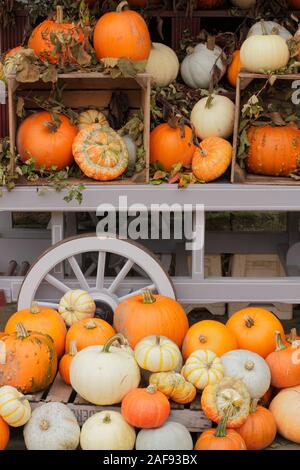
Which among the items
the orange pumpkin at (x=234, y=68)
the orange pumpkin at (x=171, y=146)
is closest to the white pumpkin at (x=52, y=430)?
the orange pumpkin at (x=171, y=146)

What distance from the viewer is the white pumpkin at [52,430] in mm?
2811

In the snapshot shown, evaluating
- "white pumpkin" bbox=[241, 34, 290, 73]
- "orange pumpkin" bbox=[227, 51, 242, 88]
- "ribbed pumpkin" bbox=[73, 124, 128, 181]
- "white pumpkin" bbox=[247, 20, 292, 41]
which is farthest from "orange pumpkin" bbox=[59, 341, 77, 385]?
"white pumpkin" bbox=[247, 20, 292, 41]

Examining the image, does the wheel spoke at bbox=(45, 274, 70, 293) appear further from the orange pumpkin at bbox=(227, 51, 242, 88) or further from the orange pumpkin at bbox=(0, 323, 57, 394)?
the orange pumpkin at bbox=(227, 51, 242, 88)

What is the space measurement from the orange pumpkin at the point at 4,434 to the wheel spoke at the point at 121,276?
1.35 metres

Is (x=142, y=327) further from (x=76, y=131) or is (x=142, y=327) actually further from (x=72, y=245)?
(x=76, y=131)

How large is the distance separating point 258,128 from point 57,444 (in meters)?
2.17

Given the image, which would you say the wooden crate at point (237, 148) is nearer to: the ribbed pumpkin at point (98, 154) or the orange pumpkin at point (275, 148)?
the orange pumpkin at point (275, 148)

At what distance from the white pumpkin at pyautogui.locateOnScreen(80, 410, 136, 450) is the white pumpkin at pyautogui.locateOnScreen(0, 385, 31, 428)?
0.74 ft

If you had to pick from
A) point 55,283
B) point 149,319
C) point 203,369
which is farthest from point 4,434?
point 55,283

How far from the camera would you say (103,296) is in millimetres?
4117

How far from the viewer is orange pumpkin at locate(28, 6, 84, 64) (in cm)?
412

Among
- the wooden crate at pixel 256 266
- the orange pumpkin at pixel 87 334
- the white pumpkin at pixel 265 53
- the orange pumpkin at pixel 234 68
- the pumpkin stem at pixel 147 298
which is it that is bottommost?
the wooden crate at pixel 256 266

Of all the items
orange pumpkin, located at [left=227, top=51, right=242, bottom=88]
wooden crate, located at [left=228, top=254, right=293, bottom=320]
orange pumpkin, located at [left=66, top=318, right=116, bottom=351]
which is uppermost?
orange pumpkin, located at [left=227, top=51, right=242, bottom=88]

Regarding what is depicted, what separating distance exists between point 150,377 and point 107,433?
1.12ft
